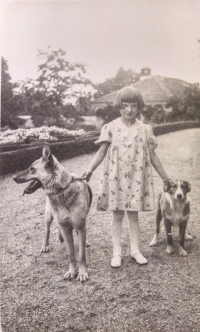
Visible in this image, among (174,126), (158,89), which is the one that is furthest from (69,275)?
(158,89)

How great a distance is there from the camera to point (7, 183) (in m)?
1.92

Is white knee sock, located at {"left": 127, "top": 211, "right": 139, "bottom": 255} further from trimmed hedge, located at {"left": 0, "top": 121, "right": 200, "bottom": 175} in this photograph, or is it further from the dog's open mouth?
the dog's open mouth

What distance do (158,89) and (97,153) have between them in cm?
46

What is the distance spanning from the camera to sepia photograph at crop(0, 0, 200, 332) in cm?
178

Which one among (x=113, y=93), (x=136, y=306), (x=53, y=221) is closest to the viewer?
(x=136, y=306)

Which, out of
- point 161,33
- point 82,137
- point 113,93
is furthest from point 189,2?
point 82,137

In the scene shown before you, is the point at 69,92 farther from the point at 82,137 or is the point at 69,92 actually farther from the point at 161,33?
the point at 161,33

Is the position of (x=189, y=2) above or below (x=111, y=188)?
above

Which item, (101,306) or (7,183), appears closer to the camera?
(101,306)

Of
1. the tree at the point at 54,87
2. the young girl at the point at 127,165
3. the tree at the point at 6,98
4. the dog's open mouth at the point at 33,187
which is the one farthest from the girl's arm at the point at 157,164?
the tree at the point at 6,98

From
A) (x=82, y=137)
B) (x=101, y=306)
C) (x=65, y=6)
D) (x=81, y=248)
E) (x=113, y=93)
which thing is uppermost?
(x=65, y=6)

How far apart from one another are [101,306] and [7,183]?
0.81 meters

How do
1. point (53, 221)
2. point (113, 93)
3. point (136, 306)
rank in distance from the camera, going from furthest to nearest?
point (53, 221), point (113, 93), point (136, 306)

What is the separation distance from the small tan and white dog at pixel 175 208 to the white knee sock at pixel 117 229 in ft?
0.60
